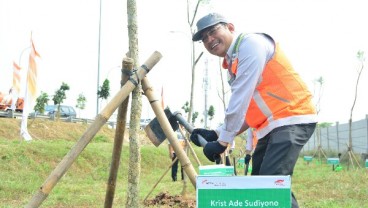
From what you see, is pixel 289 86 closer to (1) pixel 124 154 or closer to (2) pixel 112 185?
(2) pixel 112 185

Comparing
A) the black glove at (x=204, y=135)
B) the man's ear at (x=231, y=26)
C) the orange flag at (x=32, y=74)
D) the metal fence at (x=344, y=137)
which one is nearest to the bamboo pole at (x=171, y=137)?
the black glove at (x=204, y=135)

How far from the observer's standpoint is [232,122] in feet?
8.62

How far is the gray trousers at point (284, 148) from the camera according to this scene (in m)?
2.57

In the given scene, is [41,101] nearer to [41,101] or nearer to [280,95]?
[41,101]

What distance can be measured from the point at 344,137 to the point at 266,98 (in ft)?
82.1

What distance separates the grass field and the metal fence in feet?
30.2

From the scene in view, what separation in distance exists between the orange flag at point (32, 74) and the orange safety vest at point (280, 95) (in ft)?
33.2

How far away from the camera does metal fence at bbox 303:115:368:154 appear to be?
21.9m

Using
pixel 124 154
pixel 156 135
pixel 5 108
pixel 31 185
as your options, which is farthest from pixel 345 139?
pixel 156 135

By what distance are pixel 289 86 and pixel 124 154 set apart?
45.3 feet

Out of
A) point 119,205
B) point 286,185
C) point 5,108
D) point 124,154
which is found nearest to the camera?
point 286,185

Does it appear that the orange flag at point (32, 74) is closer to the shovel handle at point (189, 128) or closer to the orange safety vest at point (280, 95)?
the shovel handle at point (189, 128)

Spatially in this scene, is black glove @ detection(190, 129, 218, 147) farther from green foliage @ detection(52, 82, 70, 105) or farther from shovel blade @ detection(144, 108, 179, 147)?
green foliage @ detection(52, 82, 70, 105)

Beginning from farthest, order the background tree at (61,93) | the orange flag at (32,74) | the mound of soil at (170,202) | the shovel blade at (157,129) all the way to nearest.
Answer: the background tree at (61,93)
the orange flag at (32,74)
the mound of soil at (170,202)
the shovel blade at (157,129)
